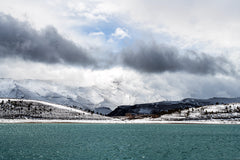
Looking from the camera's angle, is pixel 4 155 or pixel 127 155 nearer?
pixel 4 155

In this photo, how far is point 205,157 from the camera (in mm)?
61062

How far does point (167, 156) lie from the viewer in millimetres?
62312

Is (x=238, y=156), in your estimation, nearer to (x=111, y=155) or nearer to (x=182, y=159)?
(x=182, y=159)

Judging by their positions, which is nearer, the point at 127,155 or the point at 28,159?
the point at 28,159

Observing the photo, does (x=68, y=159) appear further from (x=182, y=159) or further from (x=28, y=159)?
(x=182, y=159)

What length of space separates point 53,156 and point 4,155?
10340 millimetres

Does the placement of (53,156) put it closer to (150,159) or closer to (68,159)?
(68,159)

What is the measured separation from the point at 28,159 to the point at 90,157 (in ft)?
41.6

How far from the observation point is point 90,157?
196ft

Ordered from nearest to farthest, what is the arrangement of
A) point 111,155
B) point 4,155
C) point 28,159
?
point 28,159 < point 4,155 < point 111,155

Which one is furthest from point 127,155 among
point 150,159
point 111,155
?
point 150,159

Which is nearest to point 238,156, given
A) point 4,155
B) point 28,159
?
point 28,159

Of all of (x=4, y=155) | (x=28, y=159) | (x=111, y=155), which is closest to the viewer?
(x=28, y=159)

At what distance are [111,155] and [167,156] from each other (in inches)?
498
